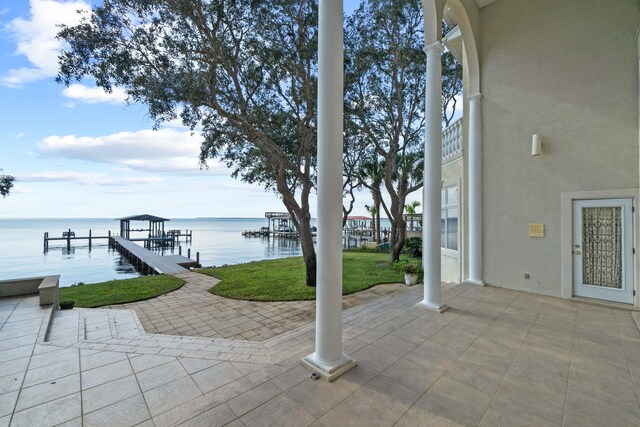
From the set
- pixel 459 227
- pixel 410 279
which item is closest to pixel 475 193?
pixel 459 227

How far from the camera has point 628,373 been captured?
2758mm

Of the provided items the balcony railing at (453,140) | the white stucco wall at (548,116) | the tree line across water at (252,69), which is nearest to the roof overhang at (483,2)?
the white stucco wall at (548,116)

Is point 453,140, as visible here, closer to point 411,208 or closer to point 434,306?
point 434,306

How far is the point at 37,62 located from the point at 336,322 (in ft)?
30.8

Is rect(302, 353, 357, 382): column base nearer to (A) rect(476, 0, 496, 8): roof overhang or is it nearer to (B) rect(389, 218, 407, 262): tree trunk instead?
(A) rect(476, 0, 496, 8): roof overhang

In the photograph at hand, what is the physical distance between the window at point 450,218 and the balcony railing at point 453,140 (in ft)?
3.14

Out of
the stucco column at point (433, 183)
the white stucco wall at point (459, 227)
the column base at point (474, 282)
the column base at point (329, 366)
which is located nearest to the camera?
the column base at point (329, 366)

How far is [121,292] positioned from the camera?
25.2 feet

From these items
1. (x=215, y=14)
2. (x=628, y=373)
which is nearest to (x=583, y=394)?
(x=628, y=373)

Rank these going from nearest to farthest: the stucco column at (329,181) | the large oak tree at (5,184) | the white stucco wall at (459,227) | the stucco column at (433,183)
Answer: the stucco column at (329,181)
the stucco column at (433,183)
the white stucco wall at (459,227)
the large oak tree at (5,184)

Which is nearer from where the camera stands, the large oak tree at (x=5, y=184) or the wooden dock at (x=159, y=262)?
the large oak tree at (x=5, y=184)

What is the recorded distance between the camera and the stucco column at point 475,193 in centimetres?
647

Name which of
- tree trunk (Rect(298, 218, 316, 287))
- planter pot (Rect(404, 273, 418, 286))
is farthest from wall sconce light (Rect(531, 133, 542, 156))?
tree trunk (Rect(298, 218, 316, 287))

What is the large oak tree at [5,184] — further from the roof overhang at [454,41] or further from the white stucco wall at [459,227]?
the roof overhang at [454,41]
